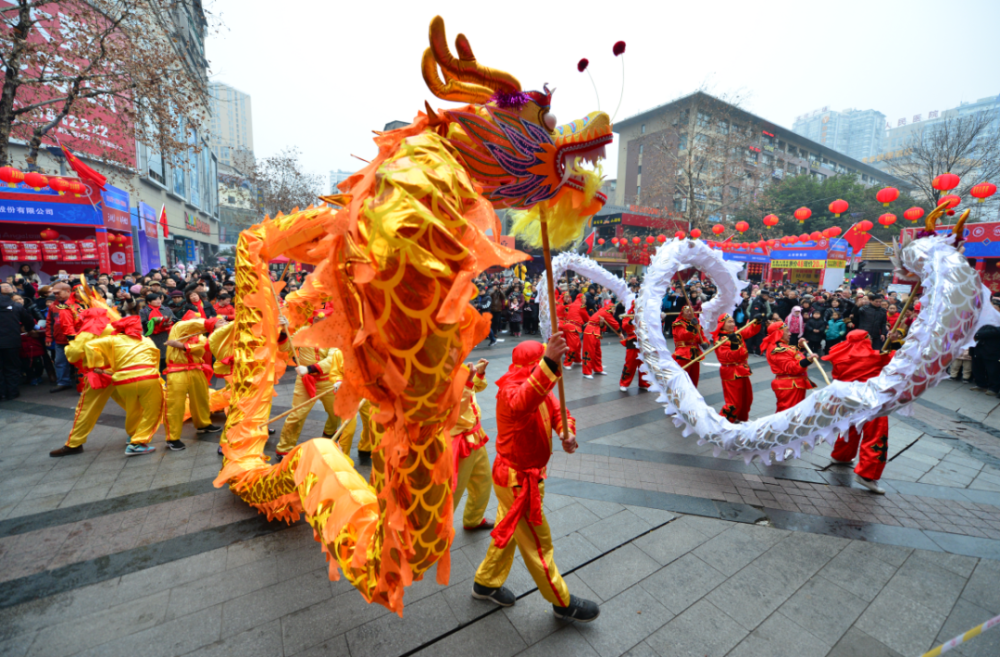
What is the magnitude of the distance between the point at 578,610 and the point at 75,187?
14.6 meters

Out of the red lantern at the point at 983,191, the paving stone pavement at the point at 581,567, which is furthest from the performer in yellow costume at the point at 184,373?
the red lantern at the point at 983,191

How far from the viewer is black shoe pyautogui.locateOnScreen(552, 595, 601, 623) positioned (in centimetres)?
258

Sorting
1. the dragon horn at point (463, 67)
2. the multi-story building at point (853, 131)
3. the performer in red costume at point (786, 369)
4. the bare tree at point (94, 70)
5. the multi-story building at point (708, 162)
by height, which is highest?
the multi-story building at point (853, 131)

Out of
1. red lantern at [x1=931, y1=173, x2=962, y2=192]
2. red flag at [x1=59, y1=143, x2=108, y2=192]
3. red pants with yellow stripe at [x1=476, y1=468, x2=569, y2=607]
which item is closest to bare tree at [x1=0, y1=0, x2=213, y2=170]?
red flag at [x1=59, y1=143, x2=108, y2=192]

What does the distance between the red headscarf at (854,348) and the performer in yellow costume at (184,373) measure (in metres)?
6.94

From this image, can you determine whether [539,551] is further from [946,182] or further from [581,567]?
[946,182]

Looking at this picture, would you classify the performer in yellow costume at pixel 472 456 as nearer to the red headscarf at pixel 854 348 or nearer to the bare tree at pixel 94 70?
the red headscarf at pixel 854 348

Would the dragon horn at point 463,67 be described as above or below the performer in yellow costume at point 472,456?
above

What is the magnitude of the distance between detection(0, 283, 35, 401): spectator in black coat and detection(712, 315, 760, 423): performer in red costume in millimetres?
10301

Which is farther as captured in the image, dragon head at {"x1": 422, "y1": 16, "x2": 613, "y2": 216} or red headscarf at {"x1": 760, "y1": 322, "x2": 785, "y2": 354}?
red headscarf at {"x1": 760, "y1": 322, "x2": 785, "y2": 354}

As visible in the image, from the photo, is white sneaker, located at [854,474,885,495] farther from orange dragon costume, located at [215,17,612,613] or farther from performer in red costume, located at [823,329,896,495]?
orange dragon costume, located at [215,17,612,613]

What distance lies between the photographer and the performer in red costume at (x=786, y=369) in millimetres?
5266

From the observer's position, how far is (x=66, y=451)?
4.86m

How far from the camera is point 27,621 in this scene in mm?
2627
